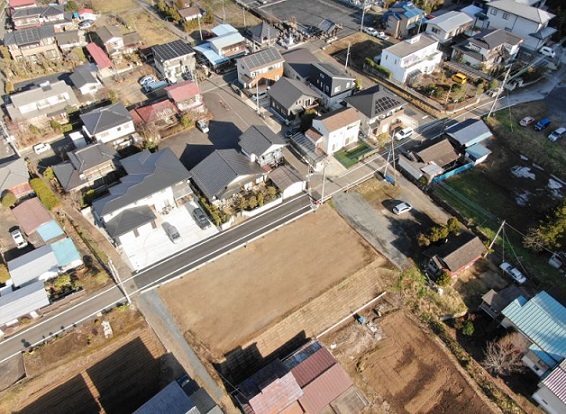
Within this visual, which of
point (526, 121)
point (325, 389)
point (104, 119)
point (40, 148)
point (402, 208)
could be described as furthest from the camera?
point (526, 121)

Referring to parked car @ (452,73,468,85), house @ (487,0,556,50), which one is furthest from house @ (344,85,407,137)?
house @ (487,0,556,50)

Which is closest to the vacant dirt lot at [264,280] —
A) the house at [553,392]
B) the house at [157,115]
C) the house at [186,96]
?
the house at [553,392]

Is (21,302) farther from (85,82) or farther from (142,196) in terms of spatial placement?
(85,82)

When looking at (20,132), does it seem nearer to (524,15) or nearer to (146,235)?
(146,235)

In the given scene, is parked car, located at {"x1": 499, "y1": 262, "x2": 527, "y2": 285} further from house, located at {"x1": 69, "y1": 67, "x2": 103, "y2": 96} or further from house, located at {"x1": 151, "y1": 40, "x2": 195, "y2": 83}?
house, located at {"x1": 69, "y1": 67, "x2": 103, "y2": 96}

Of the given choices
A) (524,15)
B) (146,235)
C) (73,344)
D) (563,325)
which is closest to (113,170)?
(146,235)

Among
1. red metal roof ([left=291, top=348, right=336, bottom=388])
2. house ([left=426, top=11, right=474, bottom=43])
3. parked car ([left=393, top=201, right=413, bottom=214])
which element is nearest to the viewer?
red metal roof ([left=291, top=348, right=336, bottom=388])

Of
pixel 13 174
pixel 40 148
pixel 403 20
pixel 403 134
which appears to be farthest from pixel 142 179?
pixel 403 20
